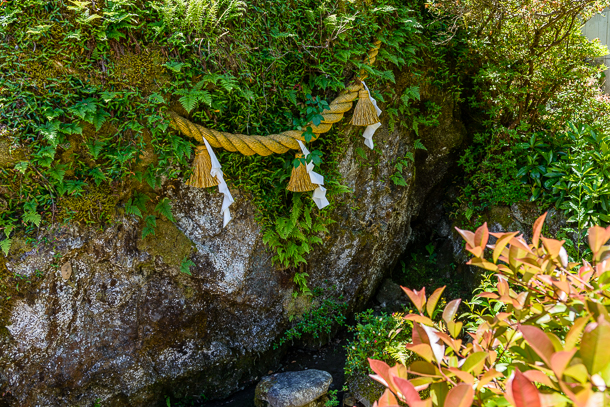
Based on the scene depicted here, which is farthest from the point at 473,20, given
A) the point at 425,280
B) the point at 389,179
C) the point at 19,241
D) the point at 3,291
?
the point at 3,291

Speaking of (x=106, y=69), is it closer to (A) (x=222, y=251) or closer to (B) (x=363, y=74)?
(A) (x=222, y=251)

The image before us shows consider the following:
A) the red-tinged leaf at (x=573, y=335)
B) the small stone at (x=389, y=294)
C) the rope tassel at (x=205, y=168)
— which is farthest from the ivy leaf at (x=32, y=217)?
the small stone at (x=389, y=294)

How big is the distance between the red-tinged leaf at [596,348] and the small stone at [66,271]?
336 cm

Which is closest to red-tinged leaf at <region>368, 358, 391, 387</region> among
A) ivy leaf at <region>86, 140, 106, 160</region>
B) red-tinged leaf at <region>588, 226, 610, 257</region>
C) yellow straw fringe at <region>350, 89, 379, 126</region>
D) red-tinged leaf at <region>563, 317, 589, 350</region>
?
red-tinged leaf at <region>563, 317, 589, 350</region>

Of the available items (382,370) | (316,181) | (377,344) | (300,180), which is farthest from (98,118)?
(377,344)

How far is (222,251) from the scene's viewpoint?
3.53m

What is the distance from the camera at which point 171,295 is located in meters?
3.47

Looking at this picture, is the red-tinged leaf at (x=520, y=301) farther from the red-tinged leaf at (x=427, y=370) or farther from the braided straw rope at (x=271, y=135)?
the braided straw rope at (x=271, y=135)

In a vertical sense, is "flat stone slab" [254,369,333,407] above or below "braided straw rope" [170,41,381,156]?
below

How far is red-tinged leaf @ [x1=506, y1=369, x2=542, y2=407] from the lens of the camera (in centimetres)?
91

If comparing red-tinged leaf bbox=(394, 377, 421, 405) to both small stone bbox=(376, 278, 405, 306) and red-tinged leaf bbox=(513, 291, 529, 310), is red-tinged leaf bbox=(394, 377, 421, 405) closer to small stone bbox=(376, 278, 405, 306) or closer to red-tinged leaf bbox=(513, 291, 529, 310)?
red-tinged leaf bbox=(513, 291, 529, 310)

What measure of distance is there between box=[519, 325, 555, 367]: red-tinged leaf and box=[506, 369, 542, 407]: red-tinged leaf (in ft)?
0.24

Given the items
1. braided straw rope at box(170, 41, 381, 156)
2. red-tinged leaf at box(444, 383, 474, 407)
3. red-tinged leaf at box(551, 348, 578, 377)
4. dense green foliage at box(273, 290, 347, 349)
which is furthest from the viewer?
dense green foliage at box(273, 290, 347, 349)

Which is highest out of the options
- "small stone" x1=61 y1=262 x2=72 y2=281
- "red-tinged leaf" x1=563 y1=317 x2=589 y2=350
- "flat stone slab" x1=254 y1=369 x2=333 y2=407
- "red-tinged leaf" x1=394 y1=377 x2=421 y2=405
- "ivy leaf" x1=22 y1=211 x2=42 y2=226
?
"red-tinged leaf" x1=563 y1=317 x2=589 y2=350
